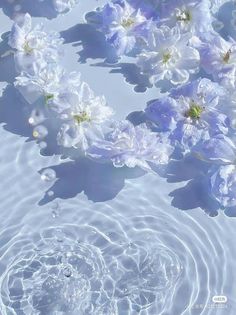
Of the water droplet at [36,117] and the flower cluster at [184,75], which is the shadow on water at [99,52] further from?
the water droplet at [36,117]

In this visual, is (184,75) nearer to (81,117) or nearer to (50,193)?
(81,117)

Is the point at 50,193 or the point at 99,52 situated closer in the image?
the point at 50,193

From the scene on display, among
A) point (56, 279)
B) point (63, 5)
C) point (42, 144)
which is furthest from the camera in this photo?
point (63, 5)

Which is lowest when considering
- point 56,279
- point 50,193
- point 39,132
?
point 56,279

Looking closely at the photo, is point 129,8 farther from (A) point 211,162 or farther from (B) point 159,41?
(A) point 211,162

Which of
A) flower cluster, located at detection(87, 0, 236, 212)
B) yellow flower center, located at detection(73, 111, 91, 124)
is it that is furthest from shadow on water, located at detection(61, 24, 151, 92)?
yellow flower center, located at detection(73, 111, 91, 124)

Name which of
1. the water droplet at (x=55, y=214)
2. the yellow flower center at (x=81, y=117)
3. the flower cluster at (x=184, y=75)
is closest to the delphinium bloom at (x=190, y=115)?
the flower cluster at (x=184, y=75)

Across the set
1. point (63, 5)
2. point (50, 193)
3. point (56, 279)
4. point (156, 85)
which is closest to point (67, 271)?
point (56, 279)

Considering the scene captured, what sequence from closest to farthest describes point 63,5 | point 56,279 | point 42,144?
point 56,279
point 42,144
point 63,5
